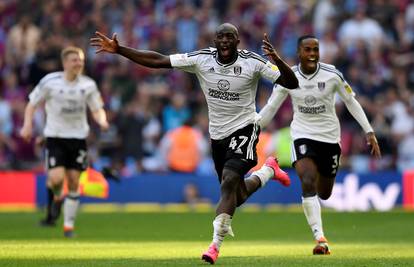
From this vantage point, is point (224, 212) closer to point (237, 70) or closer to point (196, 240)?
point (237, 70)

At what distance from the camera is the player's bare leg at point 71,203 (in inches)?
668

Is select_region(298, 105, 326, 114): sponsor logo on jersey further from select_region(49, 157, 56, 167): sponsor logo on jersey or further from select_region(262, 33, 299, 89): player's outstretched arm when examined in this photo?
select_region(49, 157, 56, 167): sponsor logo on jersey

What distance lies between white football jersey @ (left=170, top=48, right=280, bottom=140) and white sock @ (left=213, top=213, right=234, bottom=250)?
1.17 meters

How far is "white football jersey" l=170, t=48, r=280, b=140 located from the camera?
497 inches

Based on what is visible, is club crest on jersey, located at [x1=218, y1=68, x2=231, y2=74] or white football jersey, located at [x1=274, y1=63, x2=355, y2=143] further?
white football jersey, located at [x1=274, y1=63, x2=355, y2=143]

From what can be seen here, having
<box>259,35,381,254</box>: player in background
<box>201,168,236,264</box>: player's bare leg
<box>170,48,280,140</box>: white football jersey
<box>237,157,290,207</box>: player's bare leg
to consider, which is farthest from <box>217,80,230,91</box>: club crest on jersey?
<box>259,35,381,254</box>: player in background

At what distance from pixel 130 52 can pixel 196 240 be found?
492 cm

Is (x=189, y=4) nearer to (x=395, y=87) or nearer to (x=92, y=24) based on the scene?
(x=92, y=24)

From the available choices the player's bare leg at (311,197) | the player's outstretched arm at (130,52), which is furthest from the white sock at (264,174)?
the player's outstretched arm at (130,52)

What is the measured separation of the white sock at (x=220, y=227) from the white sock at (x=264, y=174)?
1788mm

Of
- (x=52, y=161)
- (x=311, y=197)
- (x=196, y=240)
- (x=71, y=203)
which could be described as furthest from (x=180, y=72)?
(x=311, y=197)

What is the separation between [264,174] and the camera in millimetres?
13992

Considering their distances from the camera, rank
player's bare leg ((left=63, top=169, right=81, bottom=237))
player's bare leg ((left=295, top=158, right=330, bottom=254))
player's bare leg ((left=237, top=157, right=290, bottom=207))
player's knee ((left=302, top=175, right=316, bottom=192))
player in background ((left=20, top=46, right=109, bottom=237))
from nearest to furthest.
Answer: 1. player's bare leg ((left=237, top=157, right=290, bottom=207))
2. player's bare leg ((left=295, top=158, right=330, bottom=254))
3. player's knee ((left=302, top=175, right=316, bottom=192))
4. player's bare leg ((left=63, top=169, right=81, bottom=237))
5. player in background ((left=20, top=46, right=109, bottom=237))

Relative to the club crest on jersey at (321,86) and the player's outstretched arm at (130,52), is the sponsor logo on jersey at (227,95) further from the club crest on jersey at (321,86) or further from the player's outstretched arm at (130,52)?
the club crest on jersey at (321,86)
